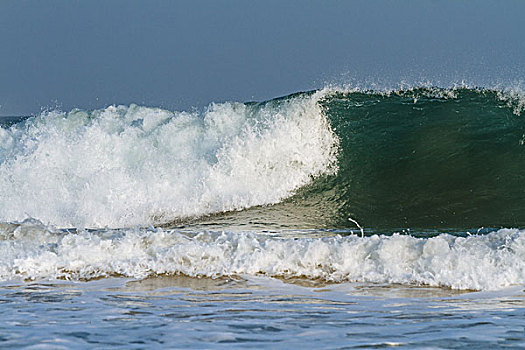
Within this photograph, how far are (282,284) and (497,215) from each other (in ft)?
13.3

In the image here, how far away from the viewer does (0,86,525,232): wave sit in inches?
348

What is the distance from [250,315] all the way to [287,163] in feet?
20.7

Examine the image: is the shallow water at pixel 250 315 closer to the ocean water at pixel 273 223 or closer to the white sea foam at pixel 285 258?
the ocean water at pixel 273 223

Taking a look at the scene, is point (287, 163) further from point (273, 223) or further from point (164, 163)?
point (273, 223)

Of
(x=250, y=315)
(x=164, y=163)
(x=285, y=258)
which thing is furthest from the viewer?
(x=164, y=163)

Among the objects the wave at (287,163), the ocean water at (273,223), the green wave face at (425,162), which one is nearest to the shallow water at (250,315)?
the ocean water at (273,223)

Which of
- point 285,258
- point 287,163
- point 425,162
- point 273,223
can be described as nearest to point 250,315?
point 285,258

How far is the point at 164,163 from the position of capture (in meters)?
10.3

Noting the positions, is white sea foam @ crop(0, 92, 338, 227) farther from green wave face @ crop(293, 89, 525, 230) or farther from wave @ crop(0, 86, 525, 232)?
green wave face @ crop(293, 89, 525, 230)

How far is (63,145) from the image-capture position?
1079 cm

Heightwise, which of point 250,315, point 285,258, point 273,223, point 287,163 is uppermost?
point 287,163

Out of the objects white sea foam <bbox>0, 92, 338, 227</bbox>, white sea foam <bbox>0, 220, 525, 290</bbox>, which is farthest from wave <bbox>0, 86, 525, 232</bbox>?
white sea foam <bbox>0, 220, 525, 290</bbox>

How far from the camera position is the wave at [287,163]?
29.0 feet

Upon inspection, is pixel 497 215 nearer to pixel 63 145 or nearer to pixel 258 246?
pixel 258 246
